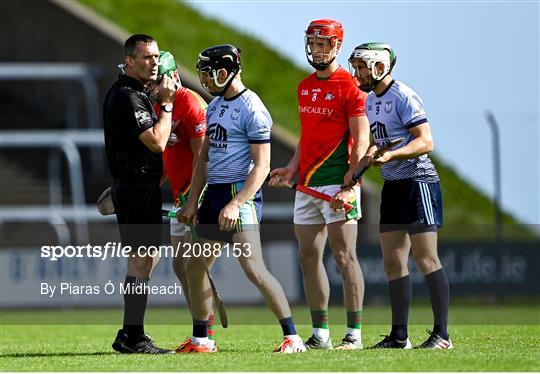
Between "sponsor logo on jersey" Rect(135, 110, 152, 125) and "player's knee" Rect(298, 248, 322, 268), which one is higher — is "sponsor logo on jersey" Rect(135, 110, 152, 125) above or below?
above

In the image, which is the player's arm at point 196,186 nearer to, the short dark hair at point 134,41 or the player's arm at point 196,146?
the player's arm at point 196,146

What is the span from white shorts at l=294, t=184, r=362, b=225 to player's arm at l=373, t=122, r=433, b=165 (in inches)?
28.2

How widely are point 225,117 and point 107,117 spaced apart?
0.94m

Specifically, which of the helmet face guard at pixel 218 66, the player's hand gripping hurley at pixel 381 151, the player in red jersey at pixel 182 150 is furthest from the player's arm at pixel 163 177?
the player's hand gripping hurley at pixel 381 151

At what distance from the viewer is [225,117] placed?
36.0 feet

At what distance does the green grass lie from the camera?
977 centimetres

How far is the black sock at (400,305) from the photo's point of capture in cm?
1127

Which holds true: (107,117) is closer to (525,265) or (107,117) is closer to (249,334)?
(249,334)

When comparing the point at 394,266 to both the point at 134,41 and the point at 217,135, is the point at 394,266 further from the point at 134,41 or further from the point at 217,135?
the point at 134,41

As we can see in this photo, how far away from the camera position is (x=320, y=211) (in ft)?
37.8

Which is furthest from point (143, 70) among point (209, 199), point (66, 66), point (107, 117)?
point (66, 66)

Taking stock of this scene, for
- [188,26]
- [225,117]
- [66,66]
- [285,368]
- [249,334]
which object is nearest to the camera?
[285,368]

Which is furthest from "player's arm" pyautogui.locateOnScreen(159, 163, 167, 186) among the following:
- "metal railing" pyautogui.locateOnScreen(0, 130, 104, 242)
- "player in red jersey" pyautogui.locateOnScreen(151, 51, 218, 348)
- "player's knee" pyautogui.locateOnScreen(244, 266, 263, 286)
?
"metal railing" pyautogui.locateOnScreen(0, 130, 104, 242)

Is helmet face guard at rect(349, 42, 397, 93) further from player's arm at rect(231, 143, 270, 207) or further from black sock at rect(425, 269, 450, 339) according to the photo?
black sock at rect(425, 269, 450, 339)
